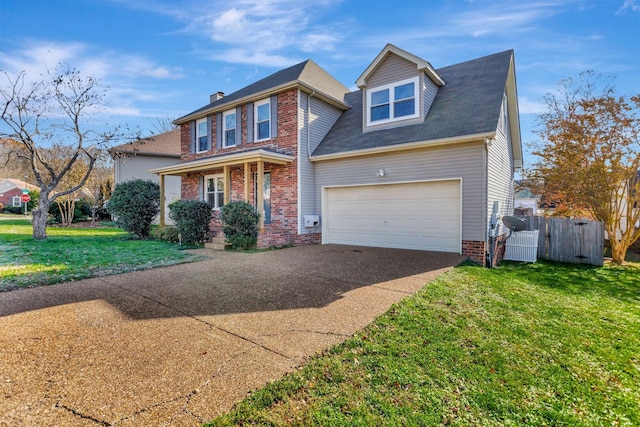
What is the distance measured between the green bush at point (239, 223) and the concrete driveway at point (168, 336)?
338cm

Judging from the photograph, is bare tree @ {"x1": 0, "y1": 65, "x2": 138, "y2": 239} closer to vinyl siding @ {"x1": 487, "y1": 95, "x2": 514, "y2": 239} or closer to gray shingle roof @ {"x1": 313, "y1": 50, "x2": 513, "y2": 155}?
gray shingle roof @ {"x1": 313, "y1": 50, "x2": 513, "y2": 155}

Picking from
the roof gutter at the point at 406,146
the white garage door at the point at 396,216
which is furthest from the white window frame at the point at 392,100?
the white garage door at the point at 396,216

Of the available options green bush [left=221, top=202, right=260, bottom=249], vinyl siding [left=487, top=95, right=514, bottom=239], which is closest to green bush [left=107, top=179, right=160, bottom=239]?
green bush [left=221, top=202, right=260, bottom=249]

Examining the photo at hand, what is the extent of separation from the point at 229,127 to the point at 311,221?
585 centimetres

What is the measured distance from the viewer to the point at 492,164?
30.1 feet

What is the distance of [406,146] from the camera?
9.22 metres

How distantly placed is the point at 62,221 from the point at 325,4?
20.7m

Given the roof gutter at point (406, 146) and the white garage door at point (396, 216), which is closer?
the roof gutter at point (406, 146)

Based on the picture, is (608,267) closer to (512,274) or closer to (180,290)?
(512,274)

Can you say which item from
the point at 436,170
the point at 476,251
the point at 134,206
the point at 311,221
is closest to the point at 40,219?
the point at 134,206

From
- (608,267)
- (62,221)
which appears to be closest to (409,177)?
(608,267)

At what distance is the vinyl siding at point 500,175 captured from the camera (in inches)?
349

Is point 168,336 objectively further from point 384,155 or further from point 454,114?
point 454,114

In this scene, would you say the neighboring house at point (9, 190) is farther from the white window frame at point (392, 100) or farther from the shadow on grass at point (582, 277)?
the shadow on grass at point (582, 277)
